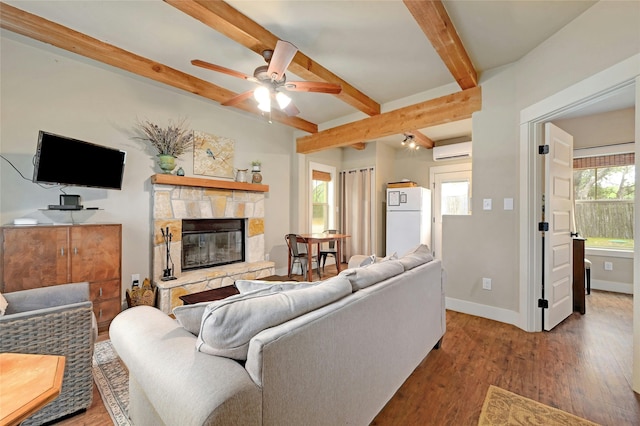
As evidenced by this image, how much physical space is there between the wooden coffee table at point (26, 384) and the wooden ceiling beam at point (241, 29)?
2.07 metres

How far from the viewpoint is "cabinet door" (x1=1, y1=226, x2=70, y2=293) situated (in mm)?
2146

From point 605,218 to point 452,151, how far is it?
241 centimetres

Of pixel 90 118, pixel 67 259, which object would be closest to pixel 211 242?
pixel 67 259

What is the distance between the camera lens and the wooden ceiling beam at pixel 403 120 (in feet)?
10.2

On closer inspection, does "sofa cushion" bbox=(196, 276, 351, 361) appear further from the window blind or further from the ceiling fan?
the window blind

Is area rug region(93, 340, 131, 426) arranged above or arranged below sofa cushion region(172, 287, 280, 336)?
below

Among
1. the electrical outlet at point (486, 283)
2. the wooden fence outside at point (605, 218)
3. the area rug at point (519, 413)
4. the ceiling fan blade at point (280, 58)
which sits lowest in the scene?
the area rug at point (519, 413)

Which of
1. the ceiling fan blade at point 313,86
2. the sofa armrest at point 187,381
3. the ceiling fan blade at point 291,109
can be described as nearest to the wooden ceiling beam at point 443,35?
the ceiling fan blade at point 313,86

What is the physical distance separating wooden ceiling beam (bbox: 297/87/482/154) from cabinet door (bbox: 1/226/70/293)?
3.49 m

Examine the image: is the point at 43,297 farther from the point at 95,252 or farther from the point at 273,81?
the point at 273,81

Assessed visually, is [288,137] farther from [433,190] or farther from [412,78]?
[433,190]

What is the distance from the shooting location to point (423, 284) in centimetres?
193

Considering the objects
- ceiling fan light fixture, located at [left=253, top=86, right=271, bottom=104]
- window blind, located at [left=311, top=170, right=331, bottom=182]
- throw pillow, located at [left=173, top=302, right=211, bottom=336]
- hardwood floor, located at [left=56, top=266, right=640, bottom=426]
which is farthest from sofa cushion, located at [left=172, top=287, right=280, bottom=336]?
window blind, located at [left=311, top=170, right=331, bottom=182]

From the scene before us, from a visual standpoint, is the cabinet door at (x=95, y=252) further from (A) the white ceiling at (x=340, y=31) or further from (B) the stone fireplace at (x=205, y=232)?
(A) the white ceiling at (x=340, y=31)
